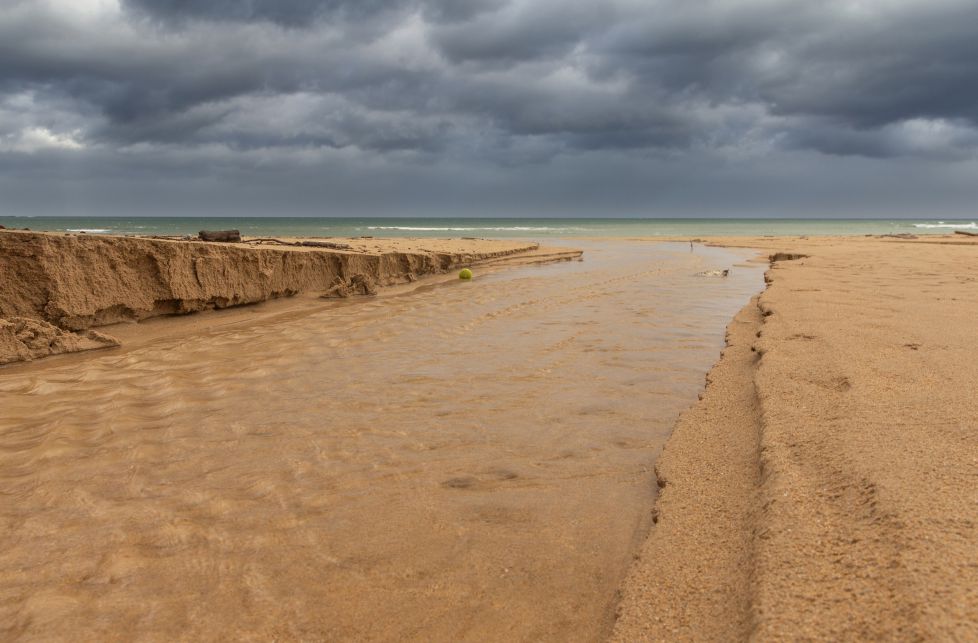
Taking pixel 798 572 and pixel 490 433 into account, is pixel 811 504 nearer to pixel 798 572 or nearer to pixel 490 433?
pixel 798 572

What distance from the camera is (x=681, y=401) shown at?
3.44 m

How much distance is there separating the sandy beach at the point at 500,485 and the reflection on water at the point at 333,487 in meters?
0.01

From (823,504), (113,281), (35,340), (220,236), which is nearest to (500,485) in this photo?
(823,504)

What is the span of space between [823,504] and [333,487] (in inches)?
73.3

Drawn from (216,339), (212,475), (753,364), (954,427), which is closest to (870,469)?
(954,427)

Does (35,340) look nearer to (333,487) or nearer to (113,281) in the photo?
(113,281)

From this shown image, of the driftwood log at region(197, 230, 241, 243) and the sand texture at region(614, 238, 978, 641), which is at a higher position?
the driftwood log at region(197, 230, 241, 243)

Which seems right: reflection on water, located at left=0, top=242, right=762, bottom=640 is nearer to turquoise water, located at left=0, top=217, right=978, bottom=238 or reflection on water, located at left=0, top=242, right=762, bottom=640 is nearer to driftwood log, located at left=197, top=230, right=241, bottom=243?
driftwood log, located at left=197, top=230, right=241, bottom=243

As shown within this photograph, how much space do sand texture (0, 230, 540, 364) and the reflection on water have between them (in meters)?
0.65

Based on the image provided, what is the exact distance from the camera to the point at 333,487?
2.46 m

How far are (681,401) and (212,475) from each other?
102 inches

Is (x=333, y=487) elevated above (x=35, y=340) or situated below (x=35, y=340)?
below

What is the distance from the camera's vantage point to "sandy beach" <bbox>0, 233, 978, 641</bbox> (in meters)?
1.56

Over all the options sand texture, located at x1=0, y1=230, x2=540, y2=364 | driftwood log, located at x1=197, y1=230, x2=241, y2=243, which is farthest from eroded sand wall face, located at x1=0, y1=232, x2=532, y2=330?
driftwood log, located at x1=197, y1=230, x2=241, y2=243
